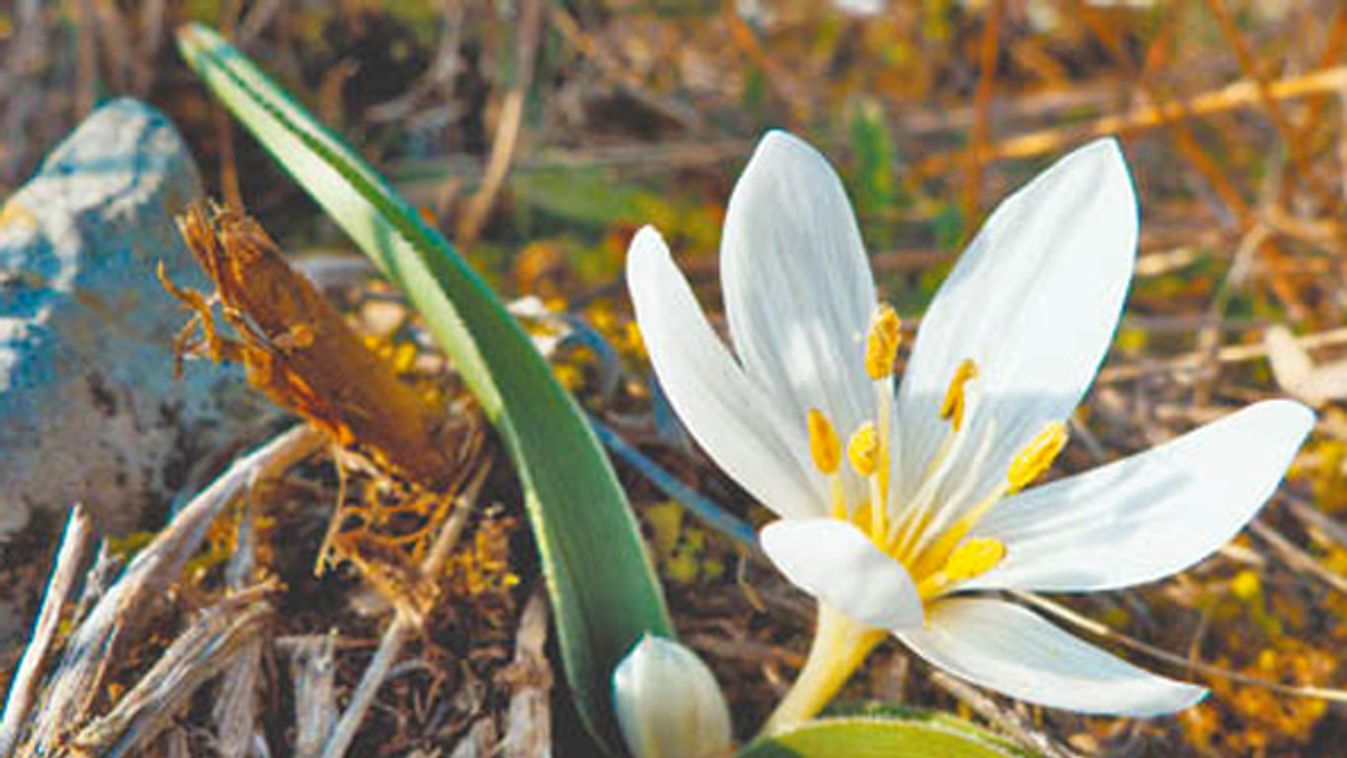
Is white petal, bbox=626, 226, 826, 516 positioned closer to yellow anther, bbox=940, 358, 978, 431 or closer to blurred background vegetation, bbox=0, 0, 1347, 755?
yellow anther, bbox=940, 358, 978, 431

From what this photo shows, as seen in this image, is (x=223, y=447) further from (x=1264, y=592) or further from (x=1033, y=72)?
(x=1033, y=72)

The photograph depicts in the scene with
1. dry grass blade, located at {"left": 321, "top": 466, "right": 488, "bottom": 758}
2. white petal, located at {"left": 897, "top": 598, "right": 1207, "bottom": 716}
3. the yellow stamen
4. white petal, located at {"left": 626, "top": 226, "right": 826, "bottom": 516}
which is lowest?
dry grass blade, located at {"left": 321, "top": 466, "right": 488, "bottom": 758}

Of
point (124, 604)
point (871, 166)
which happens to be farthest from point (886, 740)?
point (871, 166)

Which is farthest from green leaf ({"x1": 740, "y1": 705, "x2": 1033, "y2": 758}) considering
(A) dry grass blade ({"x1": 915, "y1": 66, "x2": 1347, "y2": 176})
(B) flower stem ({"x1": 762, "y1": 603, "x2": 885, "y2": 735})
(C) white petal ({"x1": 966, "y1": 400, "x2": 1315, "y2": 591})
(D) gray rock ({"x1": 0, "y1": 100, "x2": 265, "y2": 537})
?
(A) dry grass blade ({"x1": 915, "y1": 66, "x2": 1347, "y2": 176})

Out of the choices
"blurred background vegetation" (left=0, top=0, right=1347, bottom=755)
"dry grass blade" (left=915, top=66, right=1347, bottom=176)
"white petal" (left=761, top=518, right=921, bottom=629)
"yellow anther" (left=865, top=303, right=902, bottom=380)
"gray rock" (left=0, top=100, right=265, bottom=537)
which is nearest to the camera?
"white petal" (left=761, top=518, right=921, bottom=629)

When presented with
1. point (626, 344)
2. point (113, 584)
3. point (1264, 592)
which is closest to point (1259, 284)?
point (1264, 592)

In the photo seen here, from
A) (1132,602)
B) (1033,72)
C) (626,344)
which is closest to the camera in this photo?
(1132,602)

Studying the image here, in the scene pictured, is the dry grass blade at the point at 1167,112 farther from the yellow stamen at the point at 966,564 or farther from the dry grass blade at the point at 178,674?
the dry grass blade at the point at 178,674

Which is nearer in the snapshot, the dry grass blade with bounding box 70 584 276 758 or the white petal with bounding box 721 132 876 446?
the dry grass blade with bounding box 70 584 276 758

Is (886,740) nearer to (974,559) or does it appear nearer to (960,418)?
(974,559)
